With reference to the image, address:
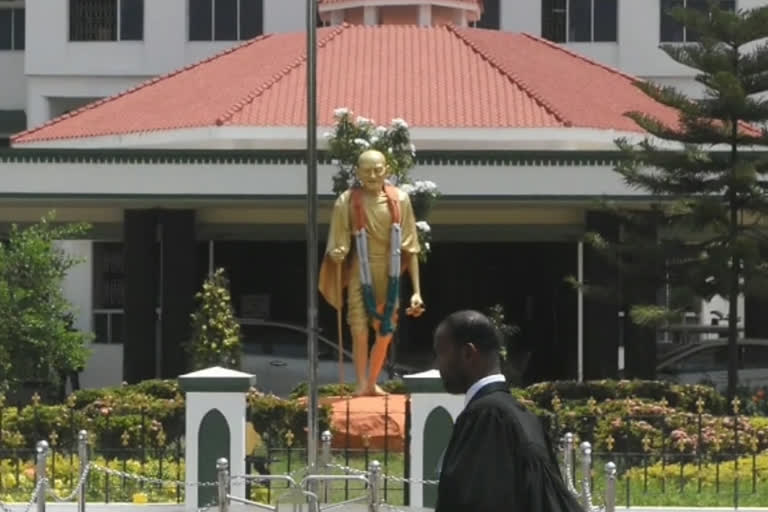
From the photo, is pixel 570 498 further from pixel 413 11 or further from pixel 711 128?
pixel 413 11

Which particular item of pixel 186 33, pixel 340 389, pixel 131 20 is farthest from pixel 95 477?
pixel 131 20

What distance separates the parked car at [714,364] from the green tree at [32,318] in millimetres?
7950

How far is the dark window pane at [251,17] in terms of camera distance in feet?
130

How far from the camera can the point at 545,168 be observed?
2477 cm

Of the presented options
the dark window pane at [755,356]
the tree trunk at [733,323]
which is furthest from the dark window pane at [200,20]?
the tree trunk at [733,323]

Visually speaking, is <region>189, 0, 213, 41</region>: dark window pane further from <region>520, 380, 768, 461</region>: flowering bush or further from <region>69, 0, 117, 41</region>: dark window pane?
<region>520, 380, 768, 461</region>: flowering bush

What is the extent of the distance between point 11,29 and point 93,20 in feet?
9.56

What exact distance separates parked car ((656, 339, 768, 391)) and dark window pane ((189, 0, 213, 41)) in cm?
1632

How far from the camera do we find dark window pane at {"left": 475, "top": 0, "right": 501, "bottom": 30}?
39438mm

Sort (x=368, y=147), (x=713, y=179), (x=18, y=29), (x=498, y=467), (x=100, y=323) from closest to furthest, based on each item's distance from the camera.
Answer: (x=498, y=467), (x=368, y=147), (x=713, y=179), (x=100, y=323), (x=18, y=29)

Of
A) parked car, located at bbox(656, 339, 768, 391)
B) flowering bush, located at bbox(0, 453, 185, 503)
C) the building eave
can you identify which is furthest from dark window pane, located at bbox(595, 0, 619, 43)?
flowering bush, located at bbox(0, 453, 185, 503)

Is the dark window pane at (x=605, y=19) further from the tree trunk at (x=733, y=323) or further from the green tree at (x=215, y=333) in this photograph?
the green tree at (x=215, y=333)

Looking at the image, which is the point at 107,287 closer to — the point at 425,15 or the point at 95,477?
the point at 425,15

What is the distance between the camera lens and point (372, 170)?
18.6 m
